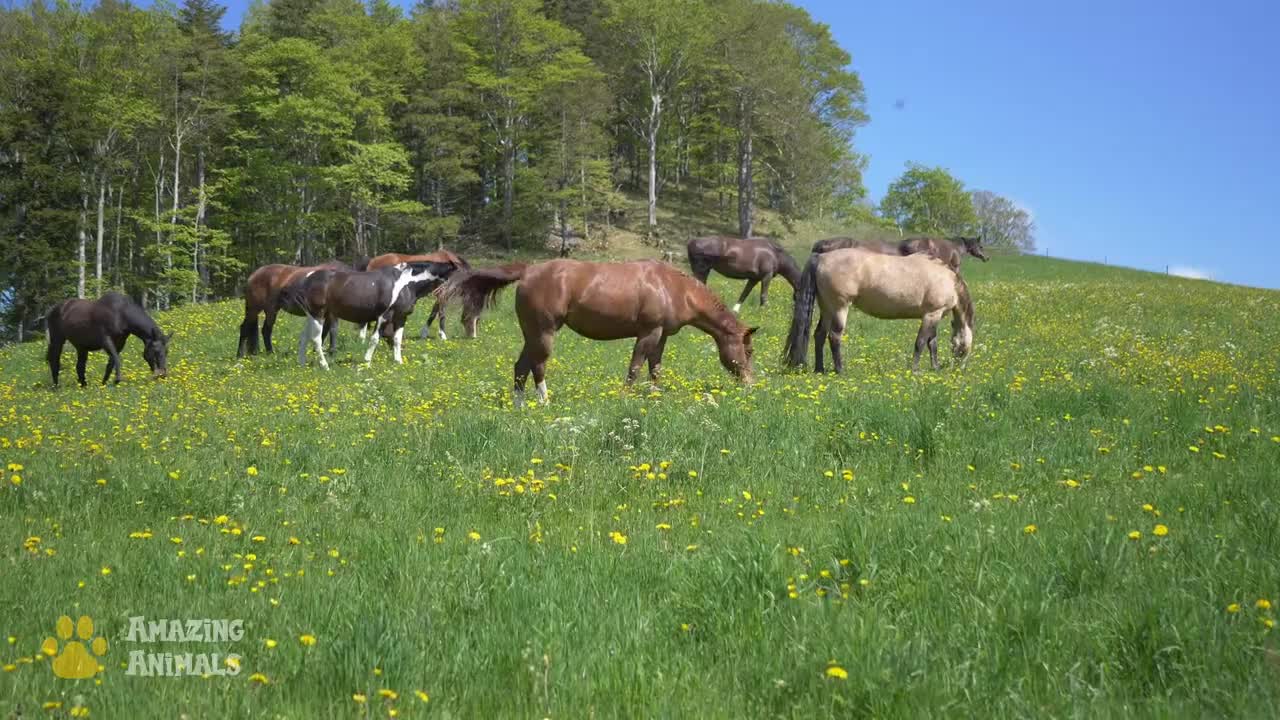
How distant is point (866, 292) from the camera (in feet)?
46.5

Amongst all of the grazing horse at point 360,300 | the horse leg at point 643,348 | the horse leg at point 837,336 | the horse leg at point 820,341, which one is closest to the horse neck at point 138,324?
the grazing horse at point 360,300

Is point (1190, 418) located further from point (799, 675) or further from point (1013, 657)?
point (799, 675)

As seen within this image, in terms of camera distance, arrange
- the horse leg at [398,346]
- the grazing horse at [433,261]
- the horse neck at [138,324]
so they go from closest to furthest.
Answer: the horse neck at [138,324] → the horse leg at [398,346] → the grazing horse at [433,261]

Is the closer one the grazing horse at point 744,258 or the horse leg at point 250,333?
the horse leg at point 250,333

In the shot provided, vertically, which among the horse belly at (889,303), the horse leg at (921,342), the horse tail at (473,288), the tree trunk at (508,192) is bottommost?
the horse leg at (921,342)

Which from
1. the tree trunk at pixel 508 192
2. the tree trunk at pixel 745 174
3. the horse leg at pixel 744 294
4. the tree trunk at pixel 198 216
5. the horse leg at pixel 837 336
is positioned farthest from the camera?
the tree trunk at pixel 745 174

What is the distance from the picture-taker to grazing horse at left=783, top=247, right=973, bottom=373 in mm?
14000

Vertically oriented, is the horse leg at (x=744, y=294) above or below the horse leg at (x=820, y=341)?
above

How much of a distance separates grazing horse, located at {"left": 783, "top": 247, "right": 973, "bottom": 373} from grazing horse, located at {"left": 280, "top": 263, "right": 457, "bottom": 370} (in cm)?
892

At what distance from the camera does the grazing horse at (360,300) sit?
18469 millimetres

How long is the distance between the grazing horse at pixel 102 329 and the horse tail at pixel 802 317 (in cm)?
1259

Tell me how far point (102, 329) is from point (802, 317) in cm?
1404

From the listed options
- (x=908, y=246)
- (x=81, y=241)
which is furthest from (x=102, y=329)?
(x=81, y=241)

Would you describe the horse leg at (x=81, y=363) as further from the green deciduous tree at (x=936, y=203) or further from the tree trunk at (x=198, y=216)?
the green deciduous tree at (x=936, y=203)
